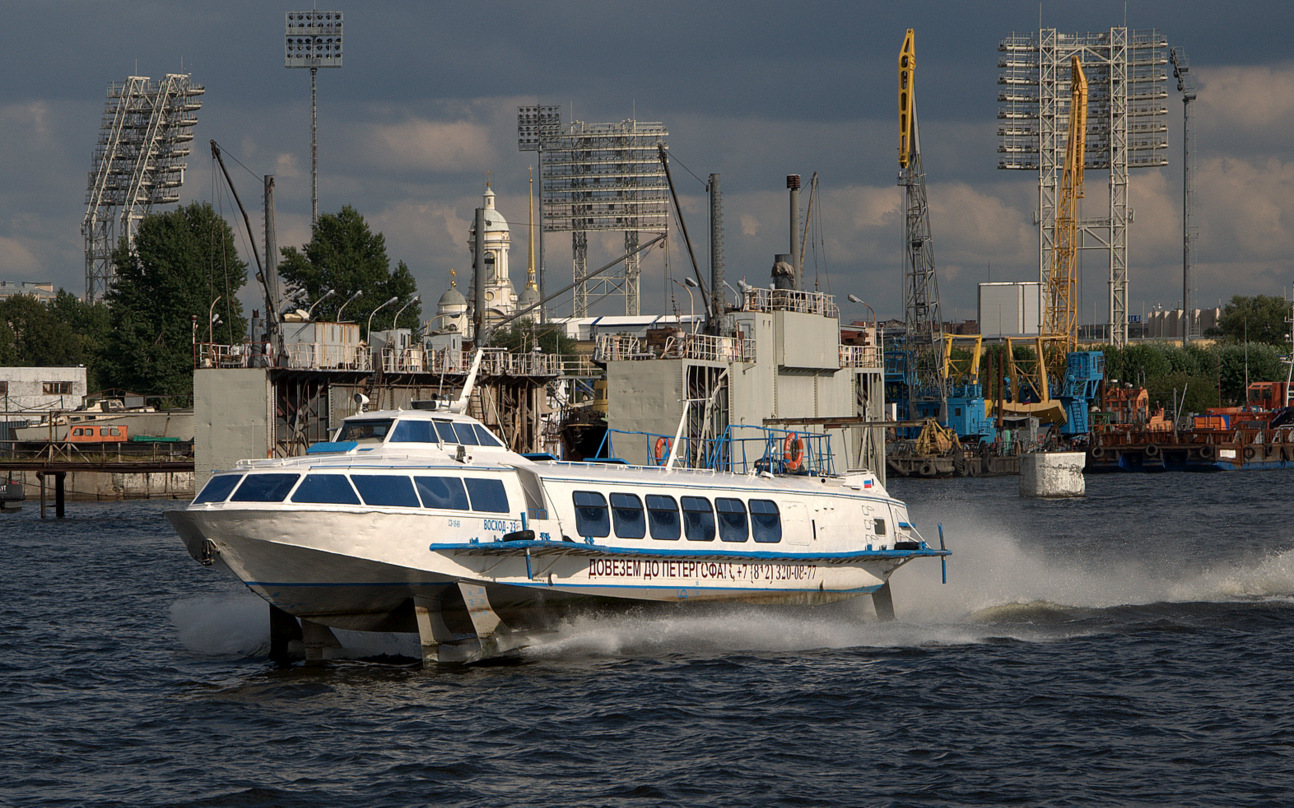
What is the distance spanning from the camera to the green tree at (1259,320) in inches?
6762

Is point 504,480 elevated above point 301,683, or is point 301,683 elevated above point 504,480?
point 504,480

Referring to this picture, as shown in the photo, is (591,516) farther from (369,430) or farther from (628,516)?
(369,430)

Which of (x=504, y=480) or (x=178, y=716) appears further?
(x=504, y=480)

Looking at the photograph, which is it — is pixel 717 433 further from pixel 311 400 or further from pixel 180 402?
pixel 180 402

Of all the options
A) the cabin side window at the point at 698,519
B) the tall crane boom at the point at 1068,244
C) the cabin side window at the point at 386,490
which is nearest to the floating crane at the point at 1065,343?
the tall crane boom at the point at 1068,244

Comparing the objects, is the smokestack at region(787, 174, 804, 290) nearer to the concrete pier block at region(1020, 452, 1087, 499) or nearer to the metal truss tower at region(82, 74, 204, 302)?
the concrete pier block at region(1020, 452, 1087, 499)

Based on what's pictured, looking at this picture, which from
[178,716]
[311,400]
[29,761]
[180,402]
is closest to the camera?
[29,761]

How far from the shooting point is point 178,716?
23.2 m

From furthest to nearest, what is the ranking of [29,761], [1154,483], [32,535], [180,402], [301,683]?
1. [180,402]
2. [1154,483]
3. [32,535]
4. [301,683]
5. [29,761]

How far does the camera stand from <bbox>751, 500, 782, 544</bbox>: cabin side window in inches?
1169

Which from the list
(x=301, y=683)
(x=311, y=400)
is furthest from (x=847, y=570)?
(x=311, y=400)

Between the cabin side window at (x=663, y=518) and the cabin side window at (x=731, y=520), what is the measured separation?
1.25m

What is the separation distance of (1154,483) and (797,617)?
7705 cm

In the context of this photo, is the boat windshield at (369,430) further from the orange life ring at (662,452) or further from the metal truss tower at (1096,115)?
the metal truss tower at (1096,115)
